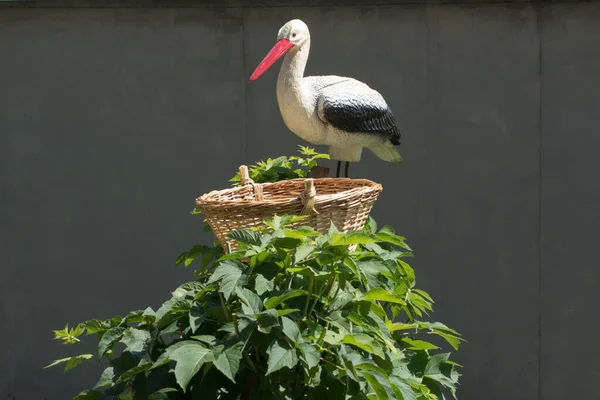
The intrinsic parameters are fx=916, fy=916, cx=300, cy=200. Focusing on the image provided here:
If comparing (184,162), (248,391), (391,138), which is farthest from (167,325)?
(184,162)

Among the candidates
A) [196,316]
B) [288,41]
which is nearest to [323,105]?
[288,41]

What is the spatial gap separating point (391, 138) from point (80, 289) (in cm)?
202

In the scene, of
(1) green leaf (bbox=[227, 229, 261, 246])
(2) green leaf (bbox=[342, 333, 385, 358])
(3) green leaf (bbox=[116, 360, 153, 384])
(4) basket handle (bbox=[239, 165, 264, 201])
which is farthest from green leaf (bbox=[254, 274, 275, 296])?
(4) basket handle (bbox=[239, 165, 264, 201])

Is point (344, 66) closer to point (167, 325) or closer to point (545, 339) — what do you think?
point (545, 339)

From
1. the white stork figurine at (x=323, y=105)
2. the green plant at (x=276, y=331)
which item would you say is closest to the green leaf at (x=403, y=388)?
the green plant at (x=276, y=331)

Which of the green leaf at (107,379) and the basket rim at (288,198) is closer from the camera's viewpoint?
the green leaf at (107,379)

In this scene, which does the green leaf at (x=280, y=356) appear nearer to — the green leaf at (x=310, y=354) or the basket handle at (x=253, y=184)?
the green leaf at (x=310, y=354)

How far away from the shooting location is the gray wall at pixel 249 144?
15.5 feet

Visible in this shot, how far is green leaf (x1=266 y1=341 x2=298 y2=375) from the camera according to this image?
2066 millimetres

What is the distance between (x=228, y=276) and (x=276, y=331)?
19 centimetres

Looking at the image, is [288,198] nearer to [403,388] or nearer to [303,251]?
[303,251]

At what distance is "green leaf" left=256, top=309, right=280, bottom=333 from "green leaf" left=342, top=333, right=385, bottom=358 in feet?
0.60

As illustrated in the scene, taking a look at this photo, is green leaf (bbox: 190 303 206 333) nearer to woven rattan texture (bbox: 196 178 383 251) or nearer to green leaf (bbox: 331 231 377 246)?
woven rattan texture (bbox: 196 178 383 251)

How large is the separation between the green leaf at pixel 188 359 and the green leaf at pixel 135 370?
129 mm
